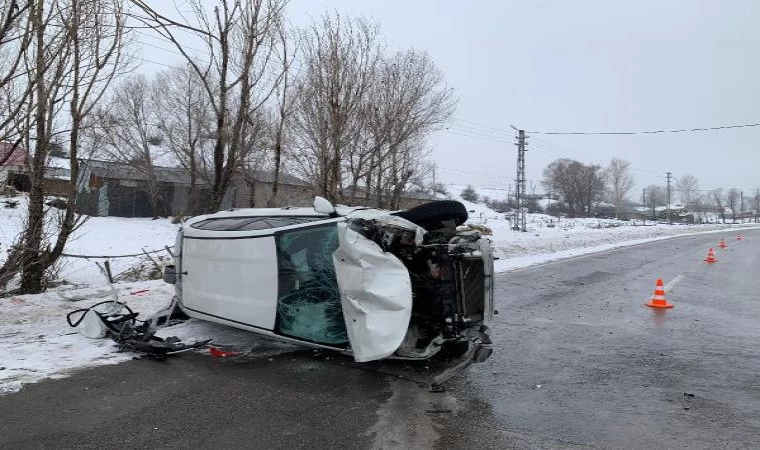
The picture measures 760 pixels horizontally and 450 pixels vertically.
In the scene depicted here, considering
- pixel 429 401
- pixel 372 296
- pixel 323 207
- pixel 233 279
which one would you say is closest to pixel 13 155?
pixel 233 279

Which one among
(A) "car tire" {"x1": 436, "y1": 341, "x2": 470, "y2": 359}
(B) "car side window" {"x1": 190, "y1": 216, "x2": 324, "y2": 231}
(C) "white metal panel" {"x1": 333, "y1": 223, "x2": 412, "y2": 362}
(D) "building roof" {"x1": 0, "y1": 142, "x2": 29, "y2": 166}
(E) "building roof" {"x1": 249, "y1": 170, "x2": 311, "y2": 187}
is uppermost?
(E) "building roof" {"x1": 249, "y1": 170, "x2": 311, "y2": 187}

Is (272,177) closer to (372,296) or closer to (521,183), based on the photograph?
(521,183)

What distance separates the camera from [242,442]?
402 centimetres

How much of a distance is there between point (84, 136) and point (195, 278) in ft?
26.1

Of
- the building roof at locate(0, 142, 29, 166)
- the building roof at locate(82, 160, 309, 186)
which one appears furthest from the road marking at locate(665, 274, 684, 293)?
the building roof at locate(82, 160, 309, 186)

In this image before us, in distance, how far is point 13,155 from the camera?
947 cm

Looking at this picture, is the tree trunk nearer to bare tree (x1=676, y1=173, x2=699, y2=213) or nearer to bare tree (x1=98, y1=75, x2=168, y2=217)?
bare tree (x1=98, y1=75, x2=168, y2=217)

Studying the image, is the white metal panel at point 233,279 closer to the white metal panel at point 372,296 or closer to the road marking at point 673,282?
the white metal panel at point 372,296

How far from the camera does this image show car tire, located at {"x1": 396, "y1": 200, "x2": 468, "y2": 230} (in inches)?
237

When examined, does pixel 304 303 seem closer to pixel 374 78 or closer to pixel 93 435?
pixel 93 435

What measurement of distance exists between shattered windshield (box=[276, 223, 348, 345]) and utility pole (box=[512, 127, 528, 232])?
3512 centimetres

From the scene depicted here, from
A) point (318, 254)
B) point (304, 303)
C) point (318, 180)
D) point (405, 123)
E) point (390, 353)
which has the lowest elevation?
point (390, 353)

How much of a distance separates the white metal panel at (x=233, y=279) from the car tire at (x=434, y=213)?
148cm

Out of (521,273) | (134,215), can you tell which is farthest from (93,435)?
(134,215)
